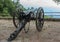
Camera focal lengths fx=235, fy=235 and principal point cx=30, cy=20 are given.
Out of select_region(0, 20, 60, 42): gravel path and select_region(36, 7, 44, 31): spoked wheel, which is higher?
select_region(36, 7, 44, 31): spoked wheel

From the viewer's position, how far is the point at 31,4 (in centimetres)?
925

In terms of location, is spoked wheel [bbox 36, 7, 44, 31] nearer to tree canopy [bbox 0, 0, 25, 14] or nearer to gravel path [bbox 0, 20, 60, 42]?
gravel path [bbox 0, 20, 60, 42]

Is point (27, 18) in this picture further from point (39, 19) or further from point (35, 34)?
point (39, 19)

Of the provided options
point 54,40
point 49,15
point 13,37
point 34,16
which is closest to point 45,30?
point 34,16

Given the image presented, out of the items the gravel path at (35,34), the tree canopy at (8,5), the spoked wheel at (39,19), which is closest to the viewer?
the gravel path at (35,34)

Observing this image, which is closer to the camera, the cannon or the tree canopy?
the cannon

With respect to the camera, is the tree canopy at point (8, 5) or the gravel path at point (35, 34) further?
the tree canopy at point (8, 5)

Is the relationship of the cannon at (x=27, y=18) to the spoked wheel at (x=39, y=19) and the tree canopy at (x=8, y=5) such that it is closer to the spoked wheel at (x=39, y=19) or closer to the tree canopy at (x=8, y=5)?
the spoked wheel at (x=39, y=19)

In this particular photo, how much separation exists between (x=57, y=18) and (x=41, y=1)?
1336mm

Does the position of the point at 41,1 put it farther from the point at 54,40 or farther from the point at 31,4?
the point at 54,40

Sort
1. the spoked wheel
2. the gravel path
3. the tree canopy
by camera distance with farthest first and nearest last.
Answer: the tree canopy → the spoked wheel → the gravel path

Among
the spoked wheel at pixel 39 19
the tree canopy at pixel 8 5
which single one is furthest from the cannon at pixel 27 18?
the tree canopy at pixel 8 5

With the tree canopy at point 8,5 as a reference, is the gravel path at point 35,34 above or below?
below

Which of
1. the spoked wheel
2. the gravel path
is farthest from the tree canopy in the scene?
the spoked wheel
